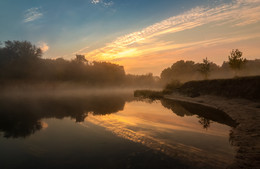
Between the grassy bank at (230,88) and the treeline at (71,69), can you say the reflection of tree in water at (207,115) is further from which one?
the treeline at (71,69)

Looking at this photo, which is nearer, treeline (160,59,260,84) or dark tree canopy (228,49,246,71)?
dark tree canopy (228,49,246,71)

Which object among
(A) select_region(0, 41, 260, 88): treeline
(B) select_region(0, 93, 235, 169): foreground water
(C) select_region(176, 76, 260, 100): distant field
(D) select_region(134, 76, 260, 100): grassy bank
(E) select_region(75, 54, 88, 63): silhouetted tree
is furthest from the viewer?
(E) select_region(75, 54, 88, 63): silhouetted tree

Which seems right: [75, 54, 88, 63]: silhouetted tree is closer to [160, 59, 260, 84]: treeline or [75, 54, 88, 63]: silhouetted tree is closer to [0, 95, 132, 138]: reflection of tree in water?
[160, 59, 260, 84]: treeline

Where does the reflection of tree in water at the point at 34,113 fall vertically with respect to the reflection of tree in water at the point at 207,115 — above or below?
below

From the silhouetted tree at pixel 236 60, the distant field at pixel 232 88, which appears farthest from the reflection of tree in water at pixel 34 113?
the silhouetted tree at pixel 236 60

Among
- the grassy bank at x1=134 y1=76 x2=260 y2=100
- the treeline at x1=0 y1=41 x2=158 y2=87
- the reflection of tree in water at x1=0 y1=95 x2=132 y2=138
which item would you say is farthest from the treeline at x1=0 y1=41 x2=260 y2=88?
the reflection of tree in water at x1=0 y1=95 x2=132 y2=138

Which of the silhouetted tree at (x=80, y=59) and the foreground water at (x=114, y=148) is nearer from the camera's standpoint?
the foreground water at (x=114, y=148)

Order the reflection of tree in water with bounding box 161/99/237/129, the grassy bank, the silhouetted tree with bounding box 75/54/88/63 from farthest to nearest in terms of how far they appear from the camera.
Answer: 1. the silhouetted tree with bounding box 75/54/88/63
2. the grassy bank
3. the reflection of tree in water with bounding box 161/99/237/129

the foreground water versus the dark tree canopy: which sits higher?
the dark tree canopy

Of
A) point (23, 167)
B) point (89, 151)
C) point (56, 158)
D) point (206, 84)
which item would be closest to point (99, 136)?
point (89, 151)

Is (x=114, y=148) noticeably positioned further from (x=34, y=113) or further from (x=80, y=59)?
(x=80, y=59)

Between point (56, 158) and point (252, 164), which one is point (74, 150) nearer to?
point (56, 158)

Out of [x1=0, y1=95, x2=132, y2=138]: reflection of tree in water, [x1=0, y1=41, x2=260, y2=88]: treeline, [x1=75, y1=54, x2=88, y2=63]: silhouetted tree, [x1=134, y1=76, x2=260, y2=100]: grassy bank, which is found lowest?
[x1=0, y1=95, x2=132, y2=138]: reflection of tree in water

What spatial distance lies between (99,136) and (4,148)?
18.4 feet
